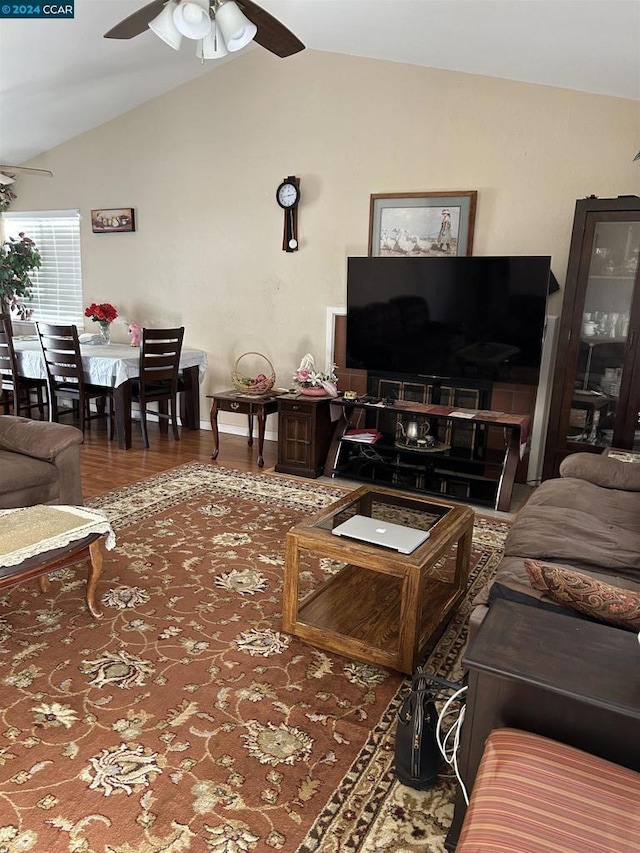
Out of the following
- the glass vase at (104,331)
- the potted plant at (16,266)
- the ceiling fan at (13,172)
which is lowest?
the glass vase at (104,331)

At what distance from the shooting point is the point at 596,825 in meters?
1.05

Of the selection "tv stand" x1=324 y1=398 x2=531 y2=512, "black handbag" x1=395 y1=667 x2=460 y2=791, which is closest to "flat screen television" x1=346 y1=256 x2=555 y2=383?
"tv stand" x1=324 y1=398 x2=531 y2=512

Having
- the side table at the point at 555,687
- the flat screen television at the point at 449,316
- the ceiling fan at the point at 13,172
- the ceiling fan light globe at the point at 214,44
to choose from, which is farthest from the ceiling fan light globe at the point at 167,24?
the ceiling fan at the point at 13,172

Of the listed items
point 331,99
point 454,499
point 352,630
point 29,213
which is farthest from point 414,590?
point 29,213

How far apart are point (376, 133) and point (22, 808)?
4505mm

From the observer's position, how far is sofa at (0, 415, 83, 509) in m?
2.97

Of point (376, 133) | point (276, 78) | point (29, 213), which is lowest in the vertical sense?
point (29, 213)

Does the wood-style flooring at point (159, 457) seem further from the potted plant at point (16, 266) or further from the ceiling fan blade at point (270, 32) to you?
the ceiling fan blade at point (270, 32)

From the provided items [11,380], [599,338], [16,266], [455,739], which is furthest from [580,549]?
[16,266]

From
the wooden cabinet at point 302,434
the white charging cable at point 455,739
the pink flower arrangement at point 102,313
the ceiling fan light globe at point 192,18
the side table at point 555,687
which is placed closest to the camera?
the side table at point 555,687

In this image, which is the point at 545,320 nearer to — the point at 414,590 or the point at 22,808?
the point at 414,590

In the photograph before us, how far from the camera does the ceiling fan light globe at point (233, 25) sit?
268cm

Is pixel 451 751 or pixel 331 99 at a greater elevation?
pixel 331 99

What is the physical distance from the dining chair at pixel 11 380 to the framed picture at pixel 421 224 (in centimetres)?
327
